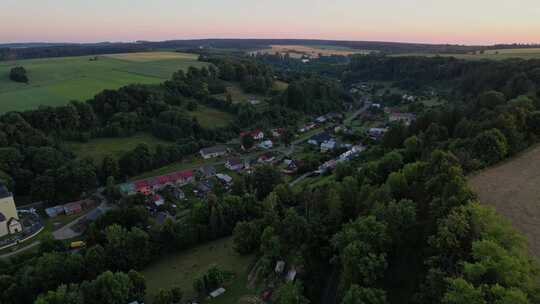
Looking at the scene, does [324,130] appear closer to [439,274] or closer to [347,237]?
[347,237]

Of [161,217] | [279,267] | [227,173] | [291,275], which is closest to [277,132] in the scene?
[227,173]

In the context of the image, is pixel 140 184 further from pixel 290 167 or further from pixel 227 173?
pixel 290 167

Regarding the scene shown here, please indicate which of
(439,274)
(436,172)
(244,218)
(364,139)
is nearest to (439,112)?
(364,139)

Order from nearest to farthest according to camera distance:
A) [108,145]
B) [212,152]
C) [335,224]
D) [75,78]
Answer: [335,224] → [108,145] → [212,152] → [75,78]

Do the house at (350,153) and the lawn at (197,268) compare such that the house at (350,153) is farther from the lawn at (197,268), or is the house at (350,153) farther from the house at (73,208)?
the house at (73,208)

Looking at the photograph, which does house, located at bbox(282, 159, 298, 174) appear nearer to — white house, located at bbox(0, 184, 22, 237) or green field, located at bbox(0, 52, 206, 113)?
white house, located at bbox(0, 184, 22, 237)

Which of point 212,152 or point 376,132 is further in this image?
point 376,132

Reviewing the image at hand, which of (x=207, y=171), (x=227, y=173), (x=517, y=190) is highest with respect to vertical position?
(x=517, y=190)
